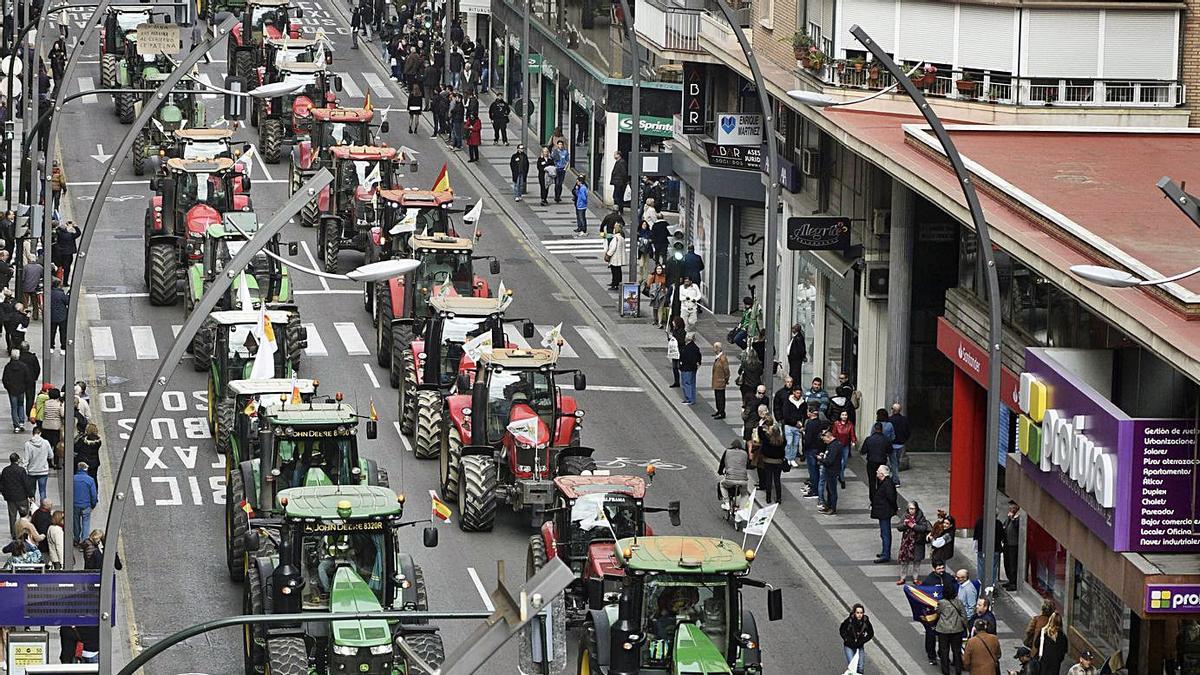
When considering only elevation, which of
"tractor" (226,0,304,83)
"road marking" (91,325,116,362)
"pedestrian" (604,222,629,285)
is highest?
"tractor" (226,0,304,83)

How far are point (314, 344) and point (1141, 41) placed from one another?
18814 millimetres

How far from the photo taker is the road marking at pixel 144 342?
4891 cm

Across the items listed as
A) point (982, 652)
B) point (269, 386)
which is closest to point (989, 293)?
point (982, 652)

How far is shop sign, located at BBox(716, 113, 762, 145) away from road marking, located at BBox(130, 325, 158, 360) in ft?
41.3

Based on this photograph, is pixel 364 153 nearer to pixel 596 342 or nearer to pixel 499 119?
pixel 596 342

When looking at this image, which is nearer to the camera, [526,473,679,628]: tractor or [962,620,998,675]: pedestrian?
[962,620,998,675]: pedestrian

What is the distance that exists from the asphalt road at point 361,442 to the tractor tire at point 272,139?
62cm

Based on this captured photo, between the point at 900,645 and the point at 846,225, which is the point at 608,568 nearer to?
the point at 900,645

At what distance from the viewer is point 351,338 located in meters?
50.9

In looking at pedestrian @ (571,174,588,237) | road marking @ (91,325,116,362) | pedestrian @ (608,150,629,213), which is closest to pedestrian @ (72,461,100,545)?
road marking @ (91,325,116,362)

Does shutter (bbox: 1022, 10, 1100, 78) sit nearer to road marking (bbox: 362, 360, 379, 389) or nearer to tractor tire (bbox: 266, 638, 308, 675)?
road marking (bbox: 362, 360, 379, 389)

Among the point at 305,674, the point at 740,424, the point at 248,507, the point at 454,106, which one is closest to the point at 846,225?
the point at 740,424

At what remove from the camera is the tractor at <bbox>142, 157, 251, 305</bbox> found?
52.5 meters

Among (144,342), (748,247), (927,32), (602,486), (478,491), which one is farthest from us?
(748,247)
